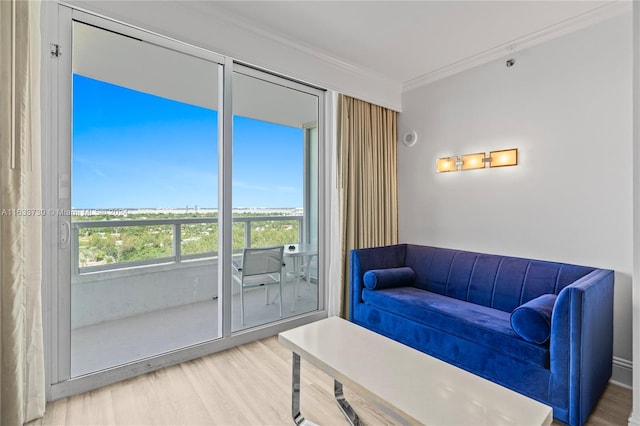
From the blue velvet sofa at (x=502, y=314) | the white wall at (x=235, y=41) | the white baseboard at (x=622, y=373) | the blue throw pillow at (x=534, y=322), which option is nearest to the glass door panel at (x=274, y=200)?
the white wall at (x=235, y=41)

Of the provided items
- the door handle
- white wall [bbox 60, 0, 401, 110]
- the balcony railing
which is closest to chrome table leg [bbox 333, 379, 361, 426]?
the balcony railing

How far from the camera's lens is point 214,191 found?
110 inches

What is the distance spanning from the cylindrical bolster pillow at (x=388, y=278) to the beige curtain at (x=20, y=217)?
94.1 inches

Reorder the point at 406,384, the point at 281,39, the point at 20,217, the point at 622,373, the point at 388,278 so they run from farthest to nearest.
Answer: the point at 388,278, the point at 281,39, the point at 622,373, the point at 20,217, the point at 406,384

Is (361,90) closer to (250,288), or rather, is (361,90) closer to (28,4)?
(250,288)

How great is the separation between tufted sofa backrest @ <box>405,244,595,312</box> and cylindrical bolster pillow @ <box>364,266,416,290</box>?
0.17m

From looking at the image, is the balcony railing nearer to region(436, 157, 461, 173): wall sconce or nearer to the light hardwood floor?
the light hardwood floor

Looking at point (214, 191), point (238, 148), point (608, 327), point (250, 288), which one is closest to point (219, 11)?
point (238, 148)

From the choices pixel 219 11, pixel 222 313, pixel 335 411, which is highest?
pixel 219 11

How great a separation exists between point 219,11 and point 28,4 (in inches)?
45.8

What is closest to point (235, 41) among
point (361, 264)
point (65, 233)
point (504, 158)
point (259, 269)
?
point (65, 233)

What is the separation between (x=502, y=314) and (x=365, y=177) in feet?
6.15

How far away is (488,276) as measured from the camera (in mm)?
2719

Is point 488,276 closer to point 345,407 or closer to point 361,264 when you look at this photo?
point 361,264
